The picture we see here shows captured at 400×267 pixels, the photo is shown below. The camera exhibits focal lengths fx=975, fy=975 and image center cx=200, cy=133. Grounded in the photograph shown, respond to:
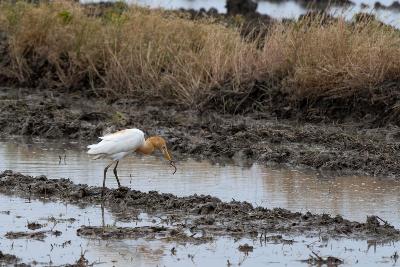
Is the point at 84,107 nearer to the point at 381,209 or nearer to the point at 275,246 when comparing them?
the point at 381,209

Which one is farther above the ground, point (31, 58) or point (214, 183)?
point (31, 58)

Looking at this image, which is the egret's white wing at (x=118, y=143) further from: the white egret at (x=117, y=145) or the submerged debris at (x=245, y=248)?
the submerged debris at (x=245, y=248)

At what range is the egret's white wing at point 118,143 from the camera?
10.9 metres

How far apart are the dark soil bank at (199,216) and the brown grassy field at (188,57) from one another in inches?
240

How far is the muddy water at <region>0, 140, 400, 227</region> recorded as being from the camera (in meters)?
10.8

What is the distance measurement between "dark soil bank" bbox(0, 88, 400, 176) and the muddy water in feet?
1.65

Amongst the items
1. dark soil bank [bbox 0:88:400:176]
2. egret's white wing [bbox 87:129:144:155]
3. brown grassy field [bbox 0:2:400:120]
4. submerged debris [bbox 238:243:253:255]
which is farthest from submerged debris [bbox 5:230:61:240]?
brown grassy field [bbox 0:2:400:120]

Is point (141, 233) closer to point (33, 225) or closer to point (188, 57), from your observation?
point (33, 225)

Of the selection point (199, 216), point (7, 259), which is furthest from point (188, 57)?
point (7, 259)

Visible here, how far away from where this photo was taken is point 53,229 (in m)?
Answer: 9.34

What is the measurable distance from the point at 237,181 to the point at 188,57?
5.92 meters

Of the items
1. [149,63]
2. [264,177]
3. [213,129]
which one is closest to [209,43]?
[149,63]

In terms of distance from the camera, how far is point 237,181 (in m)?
12.2

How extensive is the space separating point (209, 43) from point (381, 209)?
777 centimetres
